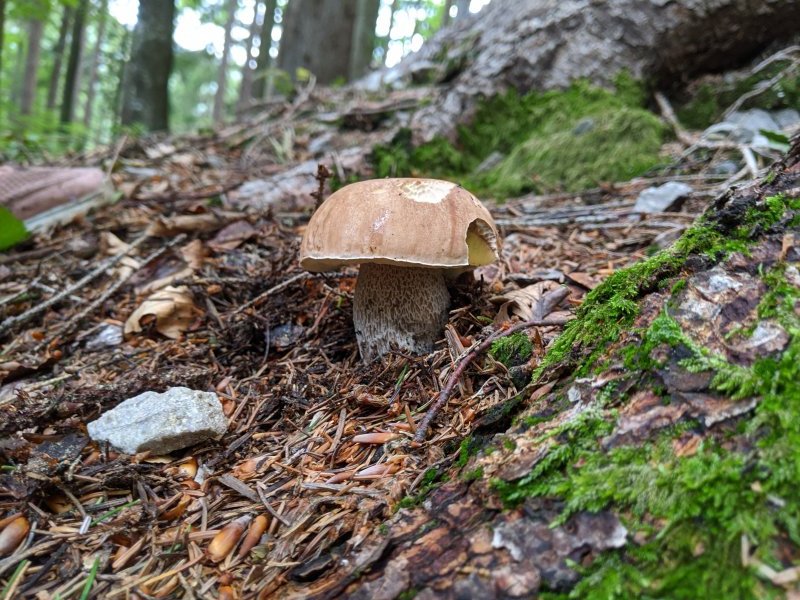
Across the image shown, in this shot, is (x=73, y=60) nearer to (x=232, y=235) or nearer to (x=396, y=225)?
(x=232, y=235)

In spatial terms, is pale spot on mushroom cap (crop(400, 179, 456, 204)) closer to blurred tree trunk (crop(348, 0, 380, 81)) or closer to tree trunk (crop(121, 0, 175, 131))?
tree trunk (crop(121, 0, 175, 131))

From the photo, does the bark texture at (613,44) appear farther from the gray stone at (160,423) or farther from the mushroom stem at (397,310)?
the gray stone at (160,423)

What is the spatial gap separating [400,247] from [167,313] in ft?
4.28

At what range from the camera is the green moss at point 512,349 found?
154cm

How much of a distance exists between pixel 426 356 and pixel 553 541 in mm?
954

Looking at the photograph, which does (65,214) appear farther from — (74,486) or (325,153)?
(74,486)

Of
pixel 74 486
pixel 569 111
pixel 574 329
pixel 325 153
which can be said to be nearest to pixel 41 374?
pixel 74 486

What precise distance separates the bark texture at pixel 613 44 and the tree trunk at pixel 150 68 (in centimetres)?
431

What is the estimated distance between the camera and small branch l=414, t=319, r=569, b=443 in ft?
4.58

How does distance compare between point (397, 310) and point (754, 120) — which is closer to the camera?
point (397, 310)

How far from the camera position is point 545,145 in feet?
11.4

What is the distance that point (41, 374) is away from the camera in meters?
2.01

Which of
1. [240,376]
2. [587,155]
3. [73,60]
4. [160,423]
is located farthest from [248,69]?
[160,423]

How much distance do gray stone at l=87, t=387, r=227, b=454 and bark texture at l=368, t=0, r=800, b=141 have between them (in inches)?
108
